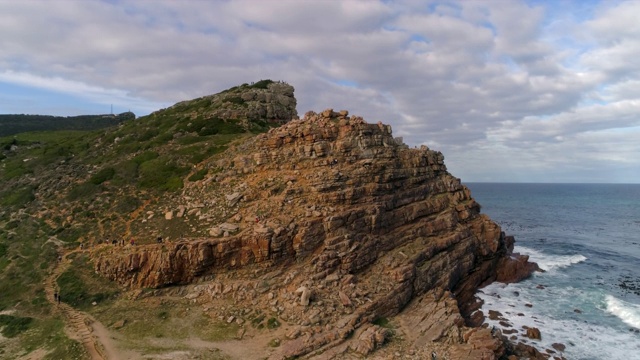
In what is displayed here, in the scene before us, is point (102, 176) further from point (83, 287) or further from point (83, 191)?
point (83, 287)

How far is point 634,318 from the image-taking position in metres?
37.8

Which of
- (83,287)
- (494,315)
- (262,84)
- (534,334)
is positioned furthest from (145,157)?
(534,334)

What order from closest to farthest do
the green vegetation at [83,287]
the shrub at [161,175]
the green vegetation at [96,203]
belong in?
1. the green vegetation at [96,203]
2. the green vegetation at [83,287]
3. the shrub at [161,175]

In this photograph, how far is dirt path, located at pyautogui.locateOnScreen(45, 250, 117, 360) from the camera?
969 inches

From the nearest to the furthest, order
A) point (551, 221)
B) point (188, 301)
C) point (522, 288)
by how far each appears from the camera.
Result: point (188, 301), point (522, 288), point (551, 221)

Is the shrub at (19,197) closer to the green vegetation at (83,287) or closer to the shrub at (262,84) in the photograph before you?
the green vegetation at (83,287)

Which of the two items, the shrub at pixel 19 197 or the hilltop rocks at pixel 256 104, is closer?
the shrub at pixel 19 197

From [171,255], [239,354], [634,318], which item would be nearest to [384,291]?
[239,354]

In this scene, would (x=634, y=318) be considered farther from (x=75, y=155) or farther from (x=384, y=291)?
(x=75, y=155)

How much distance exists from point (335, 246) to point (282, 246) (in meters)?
4.56

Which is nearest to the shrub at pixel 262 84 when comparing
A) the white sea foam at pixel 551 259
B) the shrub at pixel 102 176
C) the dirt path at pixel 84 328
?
the shrub at pixel 102 176

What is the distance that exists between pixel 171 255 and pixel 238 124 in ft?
106

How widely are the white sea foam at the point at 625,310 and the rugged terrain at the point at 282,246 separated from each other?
9235 mm

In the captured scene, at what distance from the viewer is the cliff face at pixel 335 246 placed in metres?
28.1
